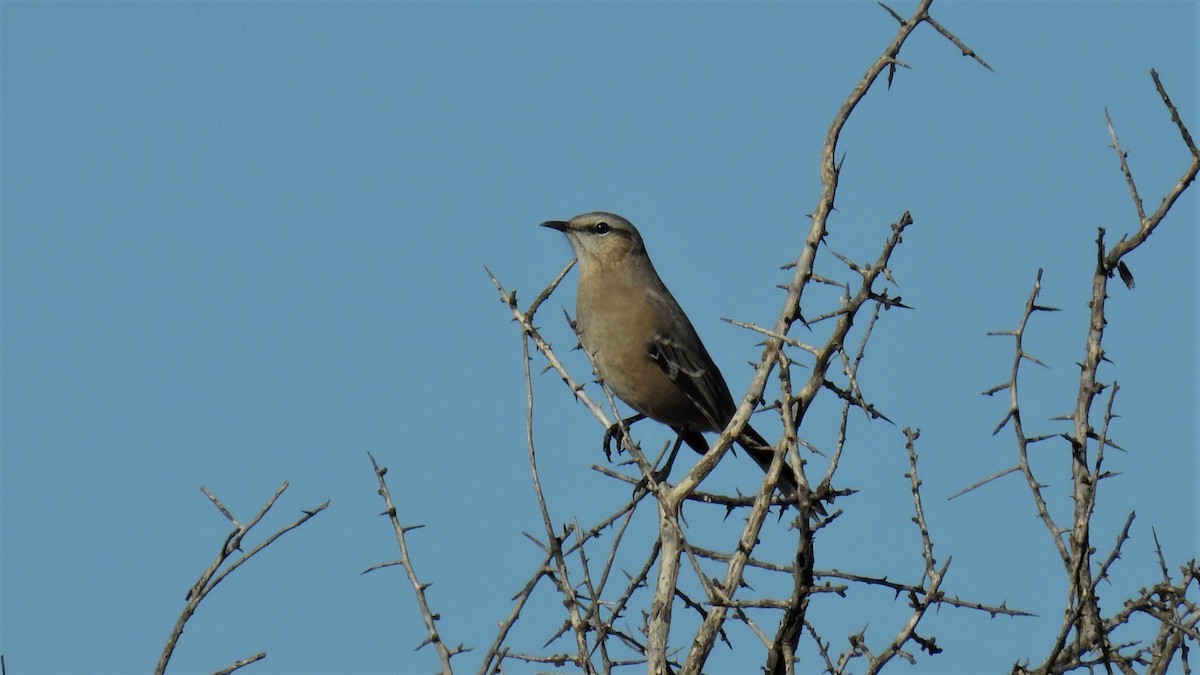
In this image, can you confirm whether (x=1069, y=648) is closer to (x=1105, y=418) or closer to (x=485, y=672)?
(x=1105, y=418)

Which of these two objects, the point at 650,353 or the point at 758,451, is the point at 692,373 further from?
the point at 758,451

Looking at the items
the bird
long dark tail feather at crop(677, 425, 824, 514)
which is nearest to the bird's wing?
the bird

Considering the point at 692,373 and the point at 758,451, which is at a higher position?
the point at 692,373

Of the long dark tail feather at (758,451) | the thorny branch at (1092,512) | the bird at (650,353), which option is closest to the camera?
the thorny branch at (1092,512)

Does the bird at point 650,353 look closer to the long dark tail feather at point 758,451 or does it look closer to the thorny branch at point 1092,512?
the long dark tail feather at point 758,451

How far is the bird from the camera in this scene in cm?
808

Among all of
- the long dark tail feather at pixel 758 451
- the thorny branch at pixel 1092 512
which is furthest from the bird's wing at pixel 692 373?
the thorny branch at pixel 1092 512

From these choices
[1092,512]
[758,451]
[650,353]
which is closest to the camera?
[1092,512]

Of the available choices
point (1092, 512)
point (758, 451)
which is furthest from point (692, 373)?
point (1092, 512)

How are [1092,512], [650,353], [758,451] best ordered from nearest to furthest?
[1092,512] < [758,451] < [650,353]

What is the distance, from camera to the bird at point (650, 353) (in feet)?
26.5

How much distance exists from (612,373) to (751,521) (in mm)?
3802

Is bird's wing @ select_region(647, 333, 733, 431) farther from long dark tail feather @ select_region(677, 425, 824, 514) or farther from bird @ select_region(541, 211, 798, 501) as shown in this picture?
long dark tail feather @ select_region(677, 425, 824, 514)

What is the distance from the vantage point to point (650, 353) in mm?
8117
